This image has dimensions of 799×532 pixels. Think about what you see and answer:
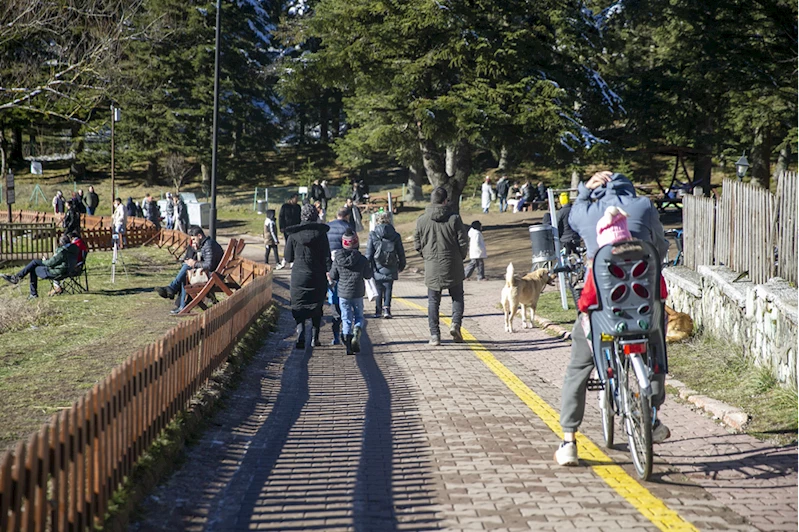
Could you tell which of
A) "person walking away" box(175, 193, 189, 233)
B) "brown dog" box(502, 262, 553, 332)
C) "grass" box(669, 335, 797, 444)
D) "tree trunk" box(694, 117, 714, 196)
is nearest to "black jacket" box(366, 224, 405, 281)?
"brown dog" box(502, 262, 553, 332)

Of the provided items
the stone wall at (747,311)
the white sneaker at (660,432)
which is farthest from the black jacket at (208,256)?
the white sneaker at (660,432)

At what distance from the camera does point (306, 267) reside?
38.6ft

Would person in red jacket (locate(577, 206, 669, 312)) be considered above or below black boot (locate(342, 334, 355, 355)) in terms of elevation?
above

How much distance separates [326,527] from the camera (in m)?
4.95

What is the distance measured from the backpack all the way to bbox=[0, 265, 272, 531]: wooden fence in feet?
21.2

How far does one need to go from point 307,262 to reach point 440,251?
1762 millimetres

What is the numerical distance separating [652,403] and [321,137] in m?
65.4

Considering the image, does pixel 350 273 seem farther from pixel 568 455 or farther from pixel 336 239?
pixel 568 455

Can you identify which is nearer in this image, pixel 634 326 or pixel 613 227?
pixel 634 326

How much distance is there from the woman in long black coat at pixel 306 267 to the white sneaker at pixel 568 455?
618 cm

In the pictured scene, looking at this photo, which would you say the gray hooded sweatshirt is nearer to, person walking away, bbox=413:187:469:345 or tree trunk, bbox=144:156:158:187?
person walking away, bbox=413:187:469:345

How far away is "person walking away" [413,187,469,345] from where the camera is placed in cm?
1170

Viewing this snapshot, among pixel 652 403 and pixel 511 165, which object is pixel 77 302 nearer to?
pixel 652 403

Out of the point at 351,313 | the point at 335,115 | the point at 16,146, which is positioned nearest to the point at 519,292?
the point at 351,313
